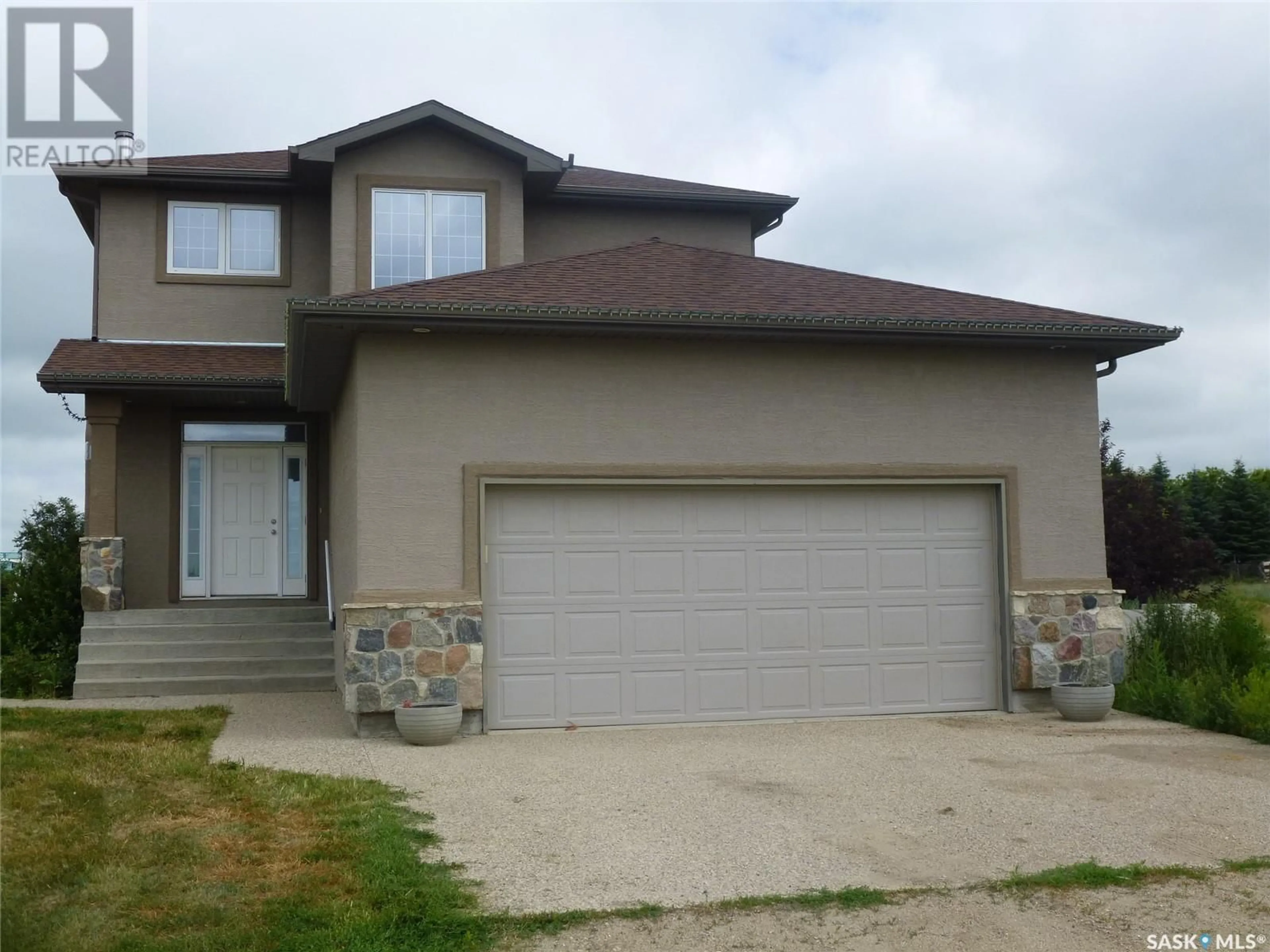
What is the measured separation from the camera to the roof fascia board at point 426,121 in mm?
14625

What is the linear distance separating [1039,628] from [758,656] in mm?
2752

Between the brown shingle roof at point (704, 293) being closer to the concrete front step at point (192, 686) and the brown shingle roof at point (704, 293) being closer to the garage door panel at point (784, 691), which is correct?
the garage door panel at point (784, 691)

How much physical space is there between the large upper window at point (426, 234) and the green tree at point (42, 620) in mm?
5501

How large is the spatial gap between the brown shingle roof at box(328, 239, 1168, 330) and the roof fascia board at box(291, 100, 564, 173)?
128 inches

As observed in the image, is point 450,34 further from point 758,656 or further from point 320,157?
point 758,656

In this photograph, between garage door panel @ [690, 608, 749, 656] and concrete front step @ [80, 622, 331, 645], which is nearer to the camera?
garage door panel @ [690, 608, 749, 656]

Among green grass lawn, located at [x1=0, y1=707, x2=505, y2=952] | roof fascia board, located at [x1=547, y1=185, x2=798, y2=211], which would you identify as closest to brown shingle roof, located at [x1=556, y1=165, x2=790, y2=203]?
roof fascia board, located at [x1=547, y1=185, x2=798, y2=211]

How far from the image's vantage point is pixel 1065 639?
11.2 meters

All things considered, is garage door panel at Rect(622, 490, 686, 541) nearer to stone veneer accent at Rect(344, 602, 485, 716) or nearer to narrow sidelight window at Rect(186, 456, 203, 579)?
stone veneer accent at Rect(344, 602, 485, 716)

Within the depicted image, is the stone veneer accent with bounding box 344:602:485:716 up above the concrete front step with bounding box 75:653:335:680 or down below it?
above

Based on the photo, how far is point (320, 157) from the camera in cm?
1465

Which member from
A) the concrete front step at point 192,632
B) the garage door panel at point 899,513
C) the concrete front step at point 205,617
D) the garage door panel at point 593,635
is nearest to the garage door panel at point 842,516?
the garage door panel at point 899,513

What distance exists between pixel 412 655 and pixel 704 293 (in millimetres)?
4272

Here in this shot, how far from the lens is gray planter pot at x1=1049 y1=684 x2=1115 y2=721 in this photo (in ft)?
34.8
